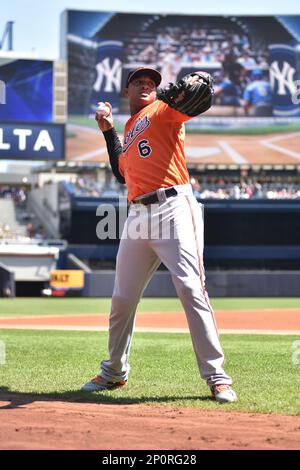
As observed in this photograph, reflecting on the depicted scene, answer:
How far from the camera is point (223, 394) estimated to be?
4.68m

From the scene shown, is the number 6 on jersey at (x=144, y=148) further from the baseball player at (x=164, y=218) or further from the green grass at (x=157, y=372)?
the green grass at (x=157, y=372)

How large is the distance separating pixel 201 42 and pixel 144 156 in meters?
36.3

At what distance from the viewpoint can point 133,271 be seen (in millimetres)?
5023

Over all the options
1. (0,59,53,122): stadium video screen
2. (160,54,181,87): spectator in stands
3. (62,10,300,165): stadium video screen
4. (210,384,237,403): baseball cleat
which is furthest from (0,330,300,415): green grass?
(160,54,181,87): spectator in stands

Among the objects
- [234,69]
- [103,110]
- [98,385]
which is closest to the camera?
[98,385]

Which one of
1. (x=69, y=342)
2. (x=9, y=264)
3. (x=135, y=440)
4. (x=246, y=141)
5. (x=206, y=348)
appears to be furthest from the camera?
(x=246, y=141)

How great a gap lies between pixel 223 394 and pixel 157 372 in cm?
158

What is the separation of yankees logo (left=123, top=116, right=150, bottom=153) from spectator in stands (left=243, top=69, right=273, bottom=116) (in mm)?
35387

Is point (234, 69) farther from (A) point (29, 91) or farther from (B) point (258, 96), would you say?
(A) point (29, 91)

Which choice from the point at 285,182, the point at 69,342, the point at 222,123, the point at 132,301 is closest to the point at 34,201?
the point at 222,123

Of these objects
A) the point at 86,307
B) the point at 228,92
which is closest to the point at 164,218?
the point at 86,307

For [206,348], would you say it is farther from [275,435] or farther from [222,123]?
[222,123]

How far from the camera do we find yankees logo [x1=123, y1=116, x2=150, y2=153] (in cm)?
494

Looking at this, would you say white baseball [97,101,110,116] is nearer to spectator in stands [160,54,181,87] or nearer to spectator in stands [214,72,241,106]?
spectator in stands [160,54,181,87]
